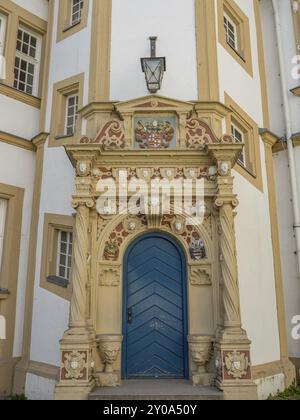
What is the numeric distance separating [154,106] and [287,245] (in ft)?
14.5

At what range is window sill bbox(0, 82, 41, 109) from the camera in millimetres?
8922

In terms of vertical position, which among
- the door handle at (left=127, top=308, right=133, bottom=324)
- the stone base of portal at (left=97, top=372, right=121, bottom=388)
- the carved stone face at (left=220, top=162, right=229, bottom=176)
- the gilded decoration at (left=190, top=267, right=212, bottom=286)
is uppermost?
the carved stone face at (left=220, top=162, right=229, bottom=176)

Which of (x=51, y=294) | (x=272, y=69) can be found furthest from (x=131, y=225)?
(x=272, y=69)

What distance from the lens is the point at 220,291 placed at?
6.67 meters

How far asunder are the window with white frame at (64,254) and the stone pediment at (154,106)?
8.57 ft

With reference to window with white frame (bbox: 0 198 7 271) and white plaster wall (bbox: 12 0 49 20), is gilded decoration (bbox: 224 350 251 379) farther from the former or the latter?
white plaster wall (bbox: 12 0 49 20)

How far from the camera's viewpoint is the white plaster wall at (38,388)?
717 cm

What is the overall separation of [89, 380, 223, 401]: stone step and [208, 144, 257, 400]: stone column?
0.93 feet

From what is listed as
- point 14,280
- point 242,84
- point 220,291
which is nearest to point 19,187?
point 14,280

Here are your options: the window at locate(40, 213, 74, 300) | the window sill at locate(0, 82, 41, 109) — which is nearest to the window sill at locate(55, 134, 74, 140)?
the window sill at locate(0, 82, 41, 109)

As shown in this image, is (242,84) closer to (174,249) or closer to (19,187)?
(174,249)

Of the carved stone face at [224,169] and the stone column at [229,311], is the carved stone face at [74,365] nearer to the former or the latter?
the stone column at [229,311]

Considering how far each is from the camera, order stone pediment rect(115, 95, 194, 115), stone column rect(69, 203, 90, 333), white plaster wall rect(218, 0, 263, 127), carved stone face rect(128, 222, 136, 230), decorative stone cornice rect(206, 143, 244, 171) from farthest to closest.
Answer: white plaster wall rect(218, 0, 263, 127) < stone pediment rect(115, 95, 194, 115) < carved stone face rect(128, 222, 136, 230) < decorative stone cornice rect(206, 143, 244, 171) < stone column rect(69, 203, 90, 333)
